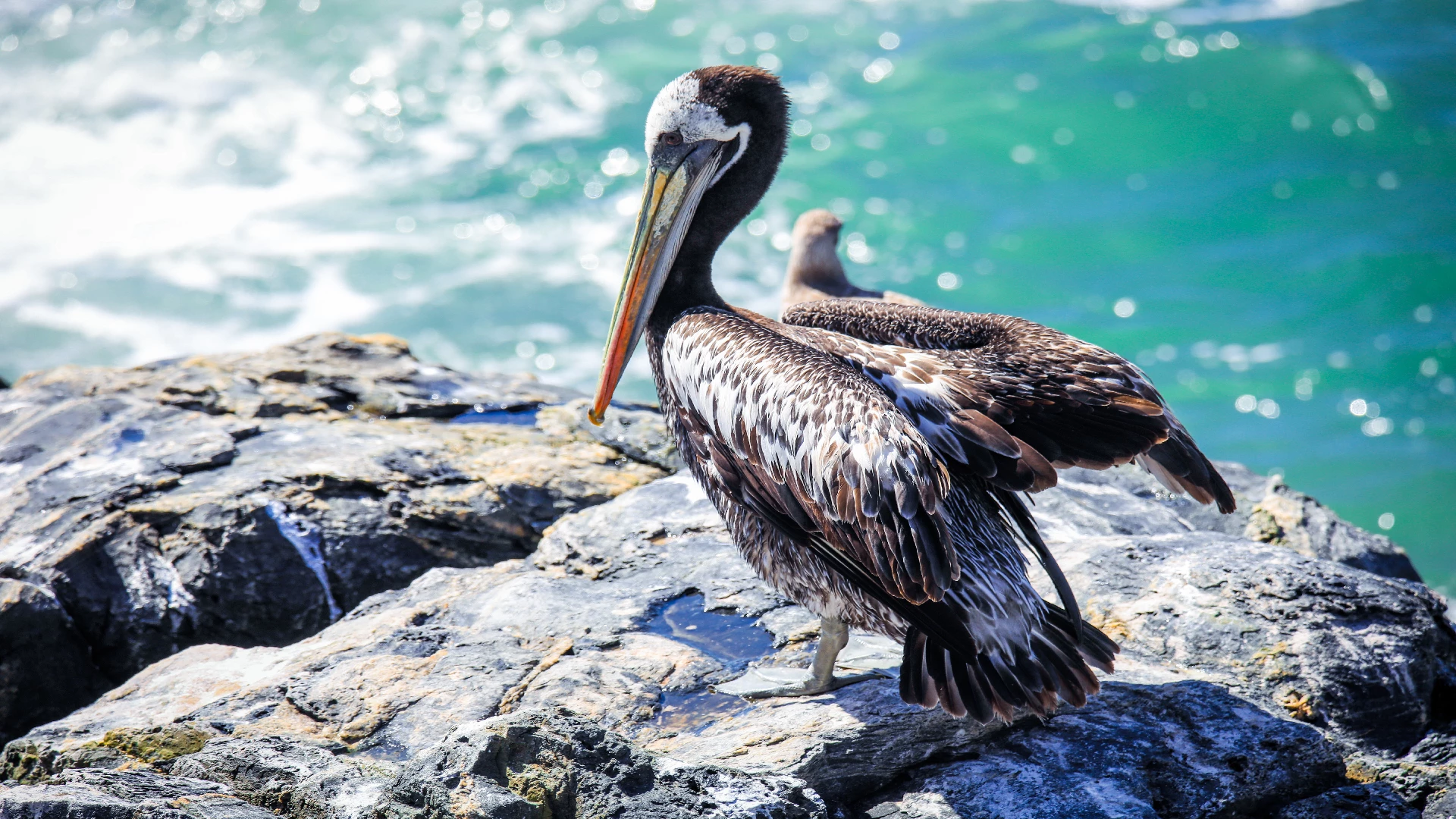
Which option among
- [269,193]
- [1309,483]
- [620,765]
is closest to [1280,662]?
[620,765]

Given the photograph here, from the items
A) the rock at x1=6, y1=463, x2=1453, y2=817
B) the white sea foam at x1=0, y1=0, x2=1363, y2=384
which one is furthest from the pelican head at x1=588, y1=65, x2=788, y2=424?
the white sea foam at x1=0, y1=0, x2=1363, y2=384

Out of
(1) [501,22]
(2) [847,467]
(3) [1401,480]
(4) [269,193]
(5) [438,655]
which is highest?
(1) [501,22]

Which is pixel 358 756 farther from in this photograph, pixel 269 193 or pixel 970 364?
pixel 269 193

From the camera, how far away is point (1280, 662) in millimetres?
3699

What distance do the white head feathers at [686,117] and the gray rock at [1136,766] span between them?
2.21 m

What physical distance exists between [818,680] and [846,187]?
11325mm

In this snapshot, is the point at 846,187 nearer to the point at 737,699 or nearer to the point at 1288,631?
the point at 1288,631

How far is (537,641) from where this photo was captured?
13.0ft

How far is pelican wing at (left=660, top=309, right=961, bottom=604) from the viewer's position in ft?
10.1

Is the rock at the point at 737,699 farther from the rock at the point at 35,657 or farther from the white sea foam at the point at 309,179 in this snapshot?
the white sea foam at the point at 309,179

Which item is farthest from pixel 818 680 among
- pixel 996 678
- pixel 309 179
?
pixel 309 179

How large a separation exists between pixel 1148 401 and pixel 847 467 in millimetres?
987

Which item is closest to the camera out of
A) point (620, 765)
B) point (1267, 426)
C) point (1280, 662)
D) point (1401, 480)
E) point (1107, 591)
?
point (620, 765)

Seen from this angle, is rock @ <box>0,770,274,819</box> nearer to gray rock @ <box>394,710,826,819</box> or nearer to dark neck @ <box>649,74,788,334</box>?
gray rock @ <box>394,710,826,819</box>
